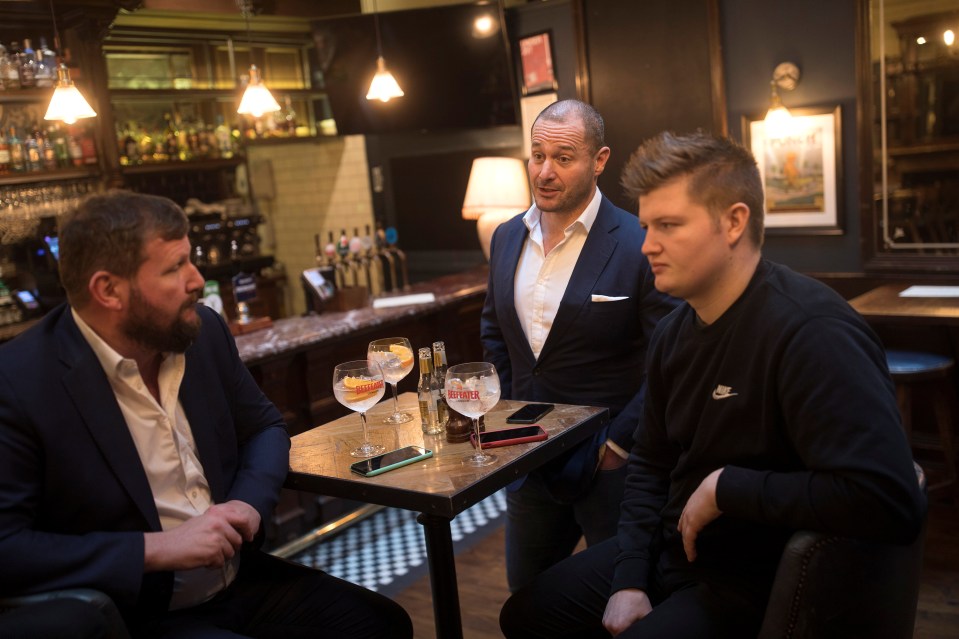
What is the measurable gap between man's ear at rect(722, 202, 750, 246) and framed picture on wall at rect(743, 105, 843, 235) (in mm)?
3309

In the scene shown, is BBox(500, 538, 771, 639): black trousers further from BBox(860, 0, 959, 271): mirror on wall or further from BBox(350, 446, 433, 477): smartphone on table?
BBox(860, 0, 959, 271): mirror on wall

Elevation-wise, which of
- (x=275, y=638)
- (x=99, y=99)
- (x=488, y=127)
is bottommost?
(x=275, y=638)

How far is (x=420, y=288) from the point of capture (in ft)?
17.5

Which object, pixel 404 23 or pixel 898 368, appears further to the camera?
pixel 404 23

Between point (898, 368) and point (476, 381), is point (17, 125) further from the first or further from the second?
point (898, 368)

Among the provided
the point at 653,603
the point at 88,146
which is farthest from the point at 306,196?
the point at 653,603

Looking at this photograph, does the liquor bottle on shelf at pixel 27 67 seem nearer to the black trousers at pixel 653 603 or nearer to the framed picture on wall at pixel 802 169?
the framed picture on wall at pixel 802 169

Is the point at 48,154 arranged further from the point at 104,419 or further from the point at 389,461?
the point at 389,461

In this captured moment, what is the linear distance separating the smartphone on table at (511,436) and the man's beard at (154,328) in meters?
0.71

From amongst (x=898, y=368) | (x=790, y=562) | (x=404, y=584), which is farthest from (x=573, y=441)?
(x=898, y=368)

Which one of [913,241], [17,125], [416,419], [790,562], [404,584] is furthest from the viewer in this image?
[17,125]

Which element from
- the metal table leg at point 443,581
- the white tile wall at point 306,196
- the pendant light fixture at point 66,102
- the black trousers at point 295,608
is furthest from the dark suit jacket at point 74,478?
the white tile wall at point 306,196

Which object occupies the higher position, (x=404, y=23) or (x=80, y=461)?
(x=404, y=23)

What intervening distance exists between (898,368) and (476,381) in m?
2.53
